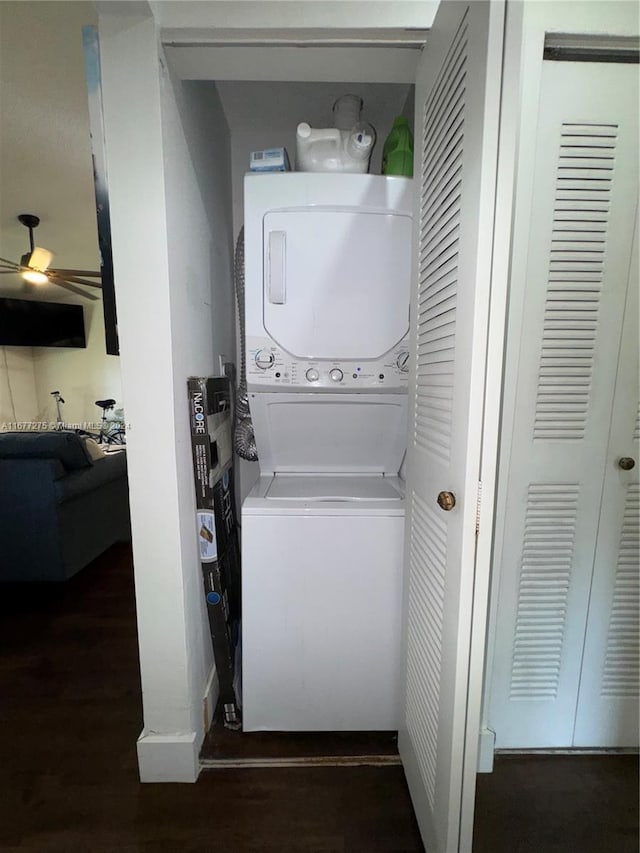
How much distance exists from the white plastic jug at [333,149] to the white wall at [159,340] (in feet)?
1.24

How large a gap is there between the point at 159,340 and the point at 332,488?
31.3 inches

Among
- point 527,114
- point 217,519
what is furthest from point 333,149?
point 217,519

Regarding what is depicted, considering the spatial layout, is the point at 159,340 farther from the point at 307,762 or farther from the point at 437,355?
the point at 307,762

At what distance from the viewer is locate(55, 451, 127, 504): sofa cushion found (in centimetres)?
210

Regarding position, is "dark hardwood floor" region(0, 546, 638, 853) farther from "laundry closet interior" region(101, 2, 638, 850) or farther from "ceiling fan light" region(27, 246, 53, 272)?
"ceiling fan light" region(27, 246, 53, 272)

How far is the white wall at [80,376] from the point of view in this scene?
5.33 meters

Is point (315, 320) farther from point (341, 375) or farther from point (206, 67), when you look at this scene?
point (206, 67)

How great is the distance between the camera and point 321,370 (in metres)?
1.33

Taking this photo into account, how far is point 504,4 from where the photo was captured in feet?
2.00

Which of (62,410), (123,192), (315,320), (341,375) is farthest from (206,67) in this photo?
(62,410)

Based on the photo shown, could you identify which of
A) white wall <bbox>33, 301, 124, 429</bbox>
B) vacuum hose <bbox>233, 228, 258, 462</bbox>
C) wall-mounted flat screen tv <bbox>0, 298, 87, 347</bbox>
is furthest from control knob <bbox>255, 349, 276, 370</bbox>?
wall-mounted flat screen tv <bbox>0, 298, 87, 347</bbox>

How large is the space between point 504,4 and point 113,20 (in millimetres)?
961

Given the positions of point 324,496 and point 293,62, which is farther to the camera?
point 324,496

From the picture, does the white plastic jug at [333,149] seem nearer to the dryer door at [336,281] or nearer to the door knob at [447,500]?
the dryer door at [336,281]
